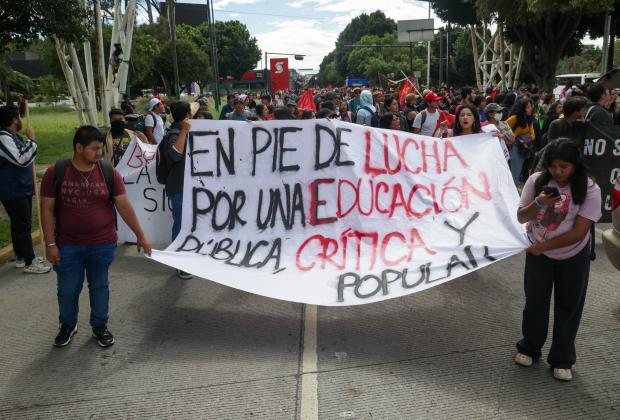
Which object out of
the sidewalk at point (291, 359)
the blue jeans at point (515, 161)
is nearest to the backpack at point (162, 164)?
the sidewalk at point (291, 359)

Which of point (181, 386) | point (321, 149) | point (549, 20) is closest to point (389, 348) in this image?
point (181, 386)

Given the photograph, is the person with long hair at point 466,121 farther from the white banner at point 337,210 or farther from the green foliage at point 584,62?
the green foliage at point 584,62

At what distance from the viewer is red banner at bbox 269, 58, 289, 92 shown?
23.0m

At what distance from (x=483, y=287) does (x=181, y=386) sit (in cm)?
289

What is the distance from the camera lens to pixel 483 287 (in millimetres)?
5070

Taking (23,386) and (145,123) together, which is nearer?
(23,386)

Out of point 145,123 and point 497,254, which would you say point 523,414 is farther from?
point 145,123

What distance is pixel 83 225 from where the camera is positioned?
3805 millimetres

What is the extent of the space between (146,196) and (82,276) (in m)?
1.97

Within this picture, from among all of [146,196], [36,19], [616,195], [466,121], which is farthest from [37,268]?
[616,195]

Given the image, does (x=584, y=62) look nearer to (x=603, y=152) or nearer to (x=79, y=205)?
(x=603, y=152)

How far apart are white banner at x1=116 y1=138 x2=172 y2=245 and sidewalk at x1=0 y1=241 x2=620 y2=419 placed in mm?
763

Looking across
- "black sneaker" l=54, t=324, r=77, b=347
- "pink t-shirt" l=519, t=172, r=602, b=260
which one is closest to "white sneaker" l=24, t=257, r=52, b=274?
"black sneaker" l=54, t=324, r=77, b=347

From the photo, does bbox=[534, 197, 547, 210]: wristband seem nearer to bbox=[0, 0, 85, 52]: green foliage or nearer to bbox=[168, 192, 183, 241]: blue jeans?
bbox=[168, 192, 183, 241]: blue jeans
